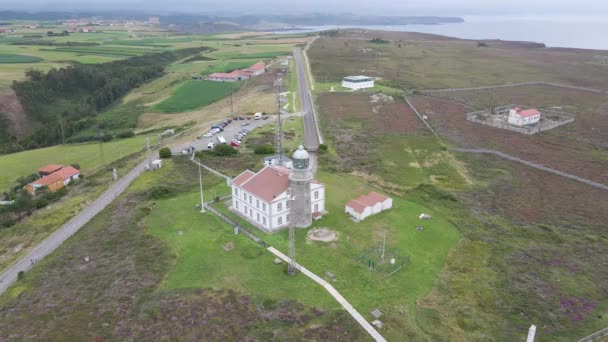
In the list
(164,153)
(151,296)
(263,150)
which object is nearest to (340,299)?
(151,296)

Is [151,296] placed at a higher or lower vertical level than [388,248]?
lower

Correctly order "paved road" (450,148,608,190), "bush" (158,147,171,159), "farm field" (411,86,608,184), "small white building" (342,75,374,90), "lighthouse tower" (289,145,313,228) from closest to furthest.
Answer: "lighthouse tower" (289,145,313,228)
"paved road" (450,148,608,190)
"bush" (158,147,171,159)
"farm field" (411,86,608,184)
"small white building" (342,75,374,90)

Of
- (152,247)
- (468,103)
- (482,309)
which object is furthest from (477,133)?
(152,247)

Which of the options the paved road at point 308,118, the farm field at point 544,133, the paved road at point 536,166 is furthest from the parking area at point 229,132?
the paved road at point 536,166

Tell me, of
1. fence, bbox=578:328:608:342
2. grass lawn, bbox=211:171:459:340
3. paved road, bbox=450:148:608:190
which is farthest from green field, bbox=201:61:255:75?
fence, bbox=578:328:608:342

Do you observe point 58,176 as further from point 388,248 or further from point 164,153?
point 388,248

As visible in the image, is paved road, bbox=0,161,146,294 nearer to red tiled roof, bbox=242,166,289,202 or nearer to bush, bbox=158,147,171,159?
bush, bbox=158,147,171,159

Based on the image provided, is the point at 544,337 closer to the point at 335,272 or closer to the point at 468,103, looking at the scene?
the point at 335,272
